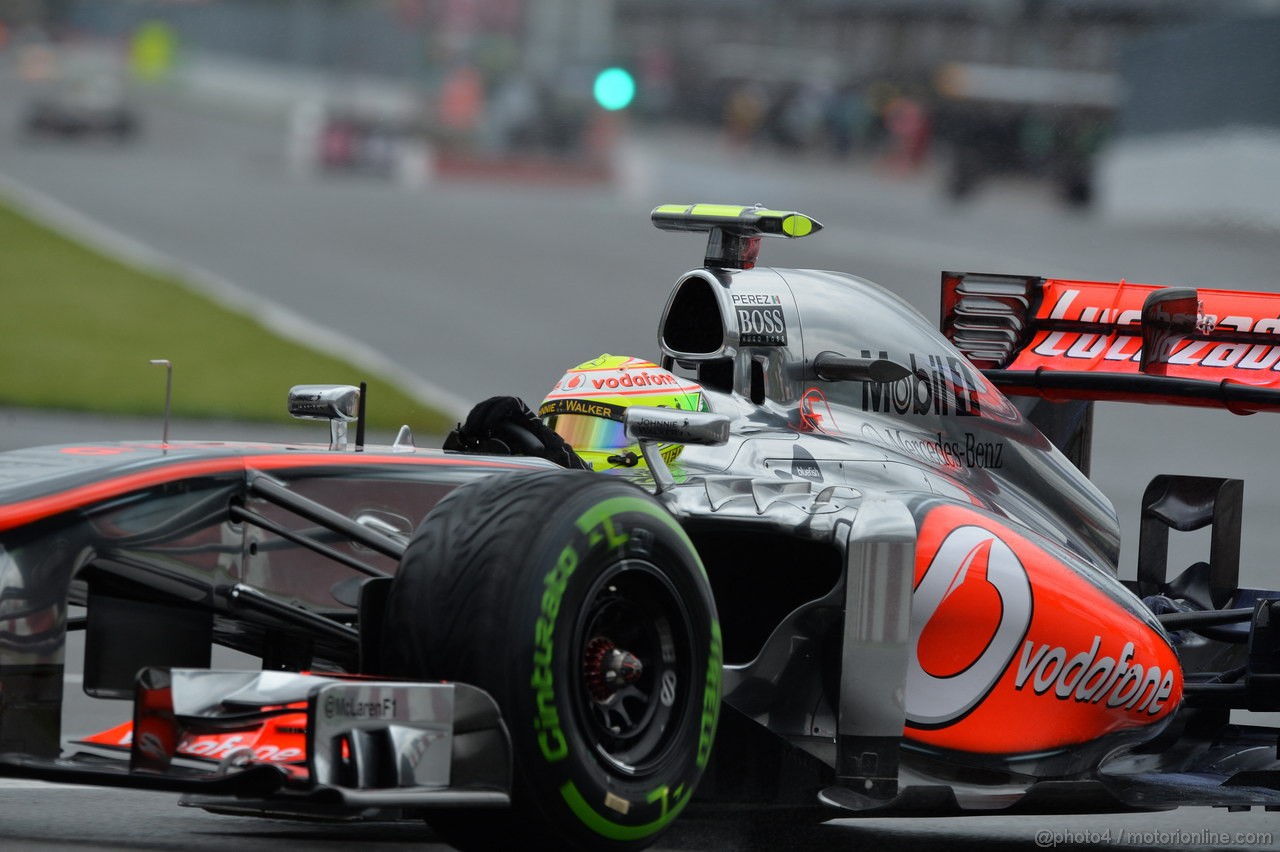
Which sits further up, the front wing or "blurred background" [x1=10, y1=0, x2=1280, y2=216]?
"blurred background" [x1=10, y1=0, x2=1280, y2=216]

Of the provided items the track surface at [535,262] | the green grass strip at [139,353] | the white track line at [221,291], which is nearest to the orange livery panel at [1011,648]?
the track surface at [535,262]

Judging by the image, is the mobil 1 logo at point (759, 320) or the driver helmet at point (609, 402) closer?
the driver helmet at point (609, 402)

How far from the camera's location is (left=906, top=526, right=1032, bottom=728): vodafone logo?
5.16 metres

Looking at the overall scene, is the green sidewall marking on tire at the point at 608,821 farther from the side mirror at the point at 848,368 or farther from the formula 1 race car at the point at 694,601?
the side mirror at the point at 848,368

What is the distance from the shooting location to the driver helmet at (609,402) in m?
5.63

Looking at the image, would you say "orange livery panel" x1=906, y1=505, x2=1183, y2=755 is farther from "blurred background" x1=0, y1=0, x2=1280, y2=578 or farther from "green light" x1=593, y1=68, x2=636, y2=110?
"blurred background" x1=0, y1=0, x2=1280, y2=578

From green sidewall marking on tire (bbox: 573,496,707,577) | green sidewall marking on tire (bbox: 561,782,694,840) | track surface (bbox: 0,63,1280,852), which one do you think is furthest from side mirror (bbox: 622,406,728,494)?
track surface (bbox: 0,63,1280,852)

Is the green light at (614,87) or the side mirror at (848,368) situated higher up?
the green light at (614,87)

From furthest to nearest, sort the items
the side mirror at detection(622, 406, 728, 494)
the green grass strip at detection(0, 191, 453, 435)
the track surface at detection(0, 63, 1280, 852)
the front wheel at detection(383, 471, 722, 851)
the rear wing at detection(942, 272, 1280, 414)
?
1. the green grass strip at detection(0, 191, 453, 435)
2. the rear wing at detection(942, 272, 1280, 414)
3. the track surface at detection(0, 63, 1280, 852)
4. the side mirror at detection(622, 406, 728, 494)
5. the front wheel at detection(383, 471, 722, 851)

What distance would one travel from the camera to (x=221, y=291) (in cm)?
2502

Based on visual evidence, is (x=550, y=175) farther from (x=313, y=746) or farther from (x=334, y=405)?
(x=313, y=746)

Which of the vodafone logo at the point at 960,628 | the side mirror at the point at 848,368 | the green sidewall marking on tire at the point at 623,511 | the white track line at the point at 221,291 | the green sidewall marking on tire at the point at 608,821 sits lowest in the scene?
the green sidewall marking on tire at the point at 608,821

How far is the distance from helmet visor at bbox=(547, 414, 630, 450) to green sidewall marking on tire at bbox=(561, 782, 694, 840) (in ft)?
4.60

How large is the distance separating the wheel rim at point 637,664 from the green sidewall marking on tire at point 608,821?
0.37 ft
